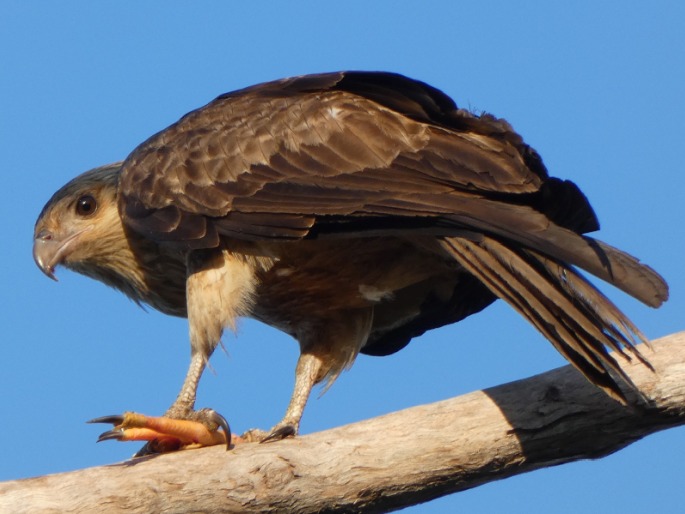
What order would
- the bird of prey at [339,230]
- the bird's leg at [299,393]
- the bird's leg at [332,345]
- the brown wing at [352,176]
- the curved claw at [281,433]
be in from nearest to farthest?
the bird of prey at [339,230] → the brown wing at [352,176] → the curved claw at [281,433] → the bird's leg at [299,393] → the bird's leg at [332,345]

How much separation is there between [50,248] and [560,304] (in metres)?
3.41

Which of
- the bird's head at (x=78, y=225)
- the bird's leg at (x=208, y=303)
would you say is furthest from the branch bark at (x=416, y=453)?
the bird's head at (x=78, y=225)

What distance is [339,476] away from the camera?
207 inches

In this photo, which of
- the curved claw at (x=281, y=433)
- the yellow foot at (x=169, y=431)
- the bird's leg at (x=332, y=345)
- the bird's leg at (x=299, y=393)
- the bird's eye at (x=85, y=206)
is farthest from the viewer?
the bird's eye at (x=85, y=206)

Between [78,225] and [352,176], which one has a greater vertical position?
[78,225]

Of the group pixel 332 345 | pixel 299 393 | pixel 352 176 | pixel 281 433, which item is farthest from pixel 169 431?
pixel 352 176

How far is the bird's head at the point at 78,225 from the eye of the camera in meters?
7.06

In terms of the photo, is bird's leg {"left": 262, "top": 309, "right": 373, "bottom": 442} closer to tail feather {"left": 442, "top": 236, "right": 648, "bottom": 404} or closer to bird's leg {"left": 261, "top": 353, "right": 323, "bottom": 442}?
bird's leg {"left": 261, "top": 353, "right": 323, "bottom": 442}

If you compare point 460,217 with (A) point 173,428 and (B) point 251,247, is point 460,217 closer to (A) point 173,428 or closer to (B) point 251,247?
(B) point 251,247

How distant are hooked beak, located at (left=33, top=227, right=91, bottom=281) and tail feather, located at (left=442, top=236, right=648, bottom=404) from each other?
9.04ft

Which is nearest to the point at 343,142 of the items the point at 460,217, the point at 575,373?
the point at 460,217

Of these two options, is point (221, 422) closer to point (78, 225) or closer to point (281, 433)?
point (281, 433)

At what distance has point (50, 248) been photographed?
7129mm

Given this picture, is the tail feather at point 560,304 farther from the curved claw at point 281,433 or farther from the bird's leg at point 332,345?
the bird's leg at point 332,345
